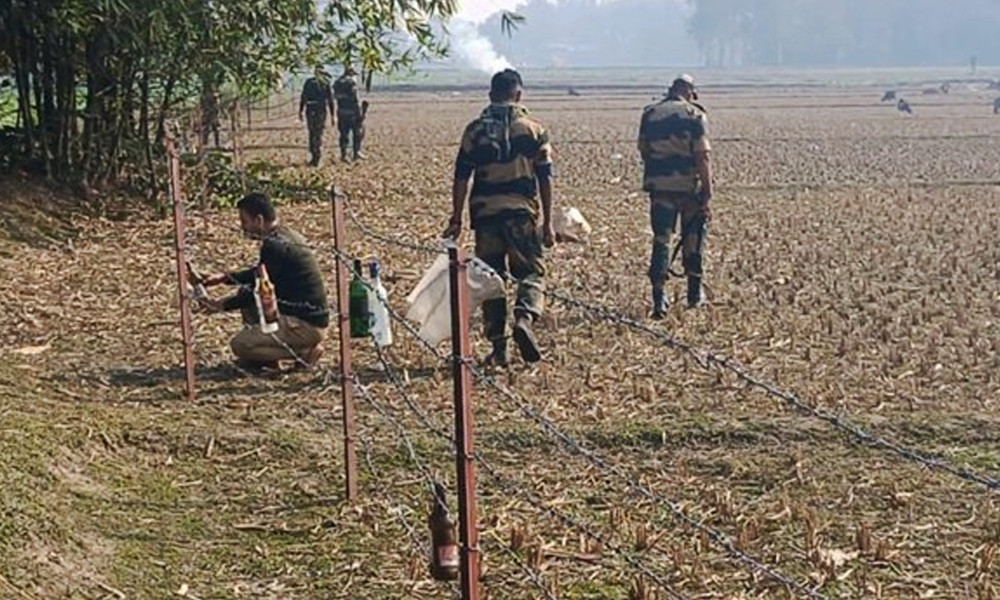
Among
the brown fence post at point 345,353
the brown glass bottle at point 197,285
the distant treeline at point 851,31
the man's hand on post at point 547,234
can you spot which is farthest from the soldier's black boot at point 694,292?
the distant treeline at point 851,31

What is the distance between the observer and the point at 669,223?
1102 cm

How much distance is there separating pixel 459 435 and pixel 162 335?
601 cm

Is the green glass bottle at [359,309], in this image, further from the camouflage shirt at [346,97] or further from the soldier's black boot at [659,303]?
the camouflage shirt at [346,97]

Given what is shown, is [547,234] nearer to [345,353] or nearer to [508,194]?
[508,194]

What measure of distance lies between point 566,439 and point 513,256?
3.81m

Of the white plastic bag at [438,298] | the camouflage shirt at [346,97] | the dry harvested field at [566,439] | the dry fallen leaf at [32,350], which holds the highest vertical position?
the camouflage shirt at [346,97]

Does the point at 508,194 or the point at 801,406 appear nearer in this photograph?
the point at 801,406

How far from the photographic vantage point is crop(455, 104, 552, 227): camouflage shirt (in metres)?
9.30

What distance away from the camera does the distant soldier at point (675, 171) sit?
35.3ft

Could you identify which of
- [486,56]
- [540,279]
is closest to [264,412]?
[540,279]

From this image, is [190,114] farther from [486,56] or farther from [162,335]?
[486,56]

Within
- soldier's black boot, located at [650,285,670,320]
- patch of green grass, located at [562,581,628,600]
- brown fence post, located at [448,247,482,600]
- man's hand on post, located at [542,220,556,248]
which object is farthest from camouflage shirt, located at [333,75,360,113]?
brown fence post, located at [448,247,482,600]

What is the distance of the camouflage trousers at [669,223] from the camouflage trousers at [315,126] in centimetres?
1307

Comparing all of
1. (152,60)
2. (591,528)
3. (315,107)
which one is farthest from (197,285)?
(315,107)
